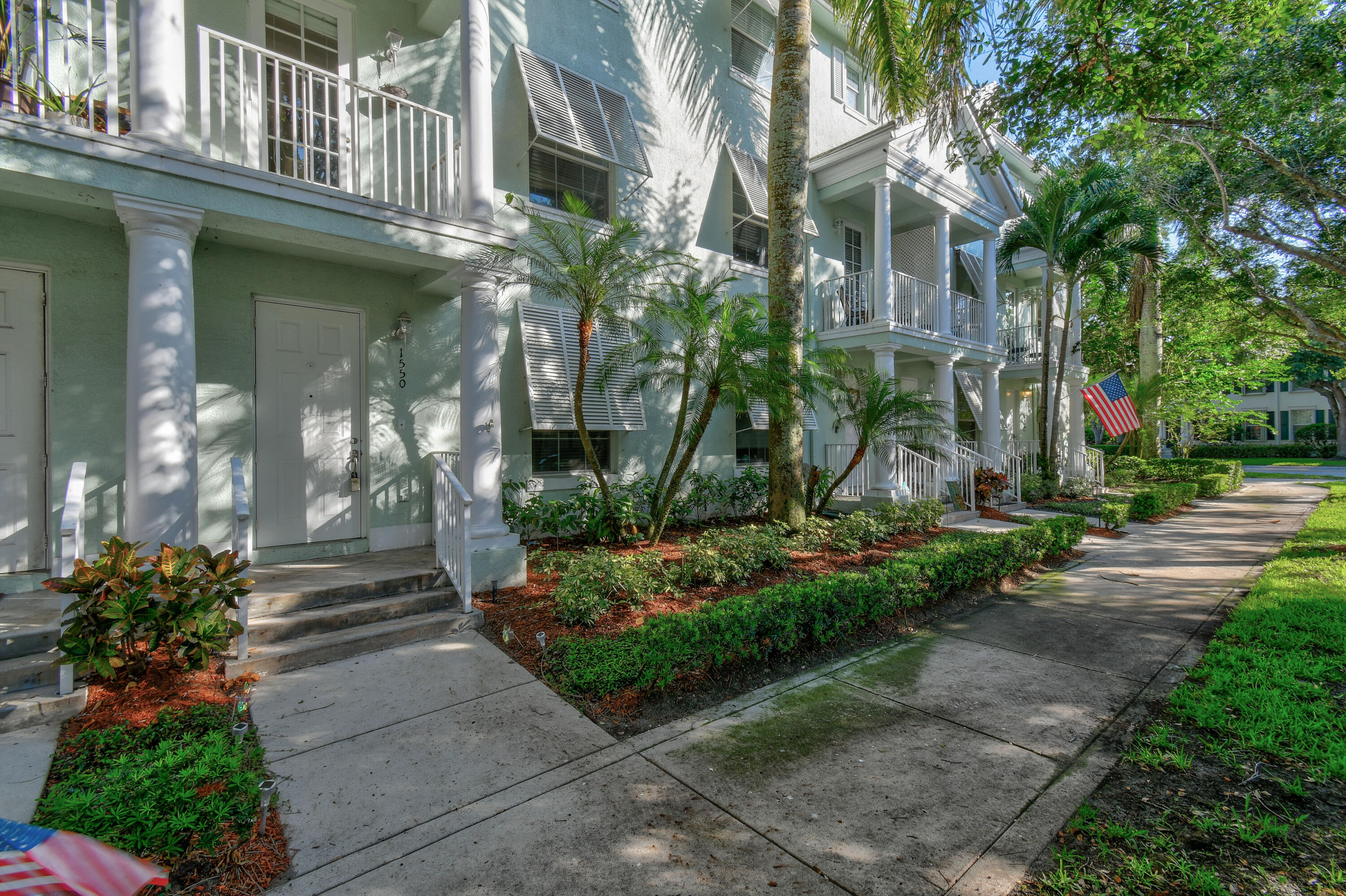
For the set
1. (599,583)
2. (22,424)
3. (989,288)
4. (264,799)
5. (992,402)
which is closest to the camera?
(264,799)

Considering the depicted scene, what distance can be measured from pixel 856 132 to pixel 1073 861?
1406 centimetres

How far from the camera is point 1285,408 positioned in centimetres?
4231

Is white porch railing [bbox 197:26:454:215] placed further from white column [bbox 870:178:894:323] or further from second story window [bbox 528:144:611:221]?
white column [bbox 870:178:894:323]

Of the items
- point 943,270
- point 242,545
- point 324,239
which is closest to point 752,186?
point 943,270

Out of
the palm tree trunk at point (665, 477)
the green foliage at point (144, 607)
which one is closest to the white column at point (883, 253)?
the palm tree trunk at point (665, 477)

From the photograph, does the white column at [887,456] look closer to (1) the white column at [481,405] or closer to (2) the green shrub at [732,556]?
(2) the green shrub at [732,556]

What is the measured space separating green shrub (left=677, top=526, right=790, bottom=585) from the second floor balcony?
4.21 m

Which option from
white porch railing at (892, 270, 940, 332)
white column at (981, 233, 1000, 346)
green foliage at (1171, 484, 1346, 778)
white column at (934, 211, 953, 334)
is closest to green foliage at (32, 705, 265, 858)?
green foliage at (1171, 484, 1346, 778)

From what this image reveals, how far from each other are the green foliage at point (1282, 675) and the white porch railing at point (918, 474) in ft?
15.3

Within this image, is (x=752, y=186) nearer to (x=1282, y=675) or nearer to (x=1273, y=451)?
(x=1282, y=675)

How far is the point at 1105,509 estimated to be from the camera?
35.7 ft

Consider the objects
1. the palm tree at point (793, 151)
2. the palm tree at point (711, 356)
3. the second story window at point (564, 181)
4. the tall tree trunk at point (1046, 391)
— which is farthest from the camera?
the tall tree trunk at point (1046, 391)

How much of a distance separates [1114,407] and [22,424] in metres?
18.7

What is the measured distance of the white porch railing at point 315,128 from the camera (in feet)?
16.9
